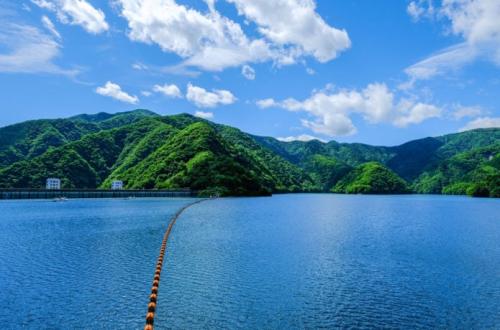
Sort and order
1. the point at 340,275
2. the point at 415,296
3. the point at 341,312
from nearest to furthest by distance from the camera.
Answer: the point at 341,312 → the point at 415,296 → the point at 340,275

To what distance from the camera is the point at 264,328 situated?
23984 mm

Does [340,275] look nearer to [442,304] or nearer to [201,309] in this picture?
[442,304]

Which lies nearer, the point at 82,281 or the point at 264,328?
the point at 264,328

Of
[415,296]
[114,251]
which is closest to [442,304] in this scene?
[415,296]

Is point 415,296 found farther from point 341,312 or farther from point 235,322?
point 235,322

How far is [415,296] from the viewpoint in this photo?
3086 centimetres

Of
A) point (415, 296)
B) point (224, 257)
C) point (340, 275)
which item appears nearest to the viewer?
point (415, 296)

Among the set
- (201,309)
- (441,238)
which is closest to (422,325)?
(201,309)

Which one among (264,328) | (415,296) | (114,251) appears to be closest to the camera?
(264,328)

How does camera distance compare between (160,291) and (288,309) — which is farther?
(160,291)

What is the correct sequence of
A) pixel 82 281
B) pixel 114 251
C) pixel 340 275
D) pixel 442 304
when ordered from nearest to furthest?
pixel 442 304, pixel 82 281, pixel 340 275, pixel 114 251

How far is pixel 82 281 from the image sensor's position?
34.0 meters

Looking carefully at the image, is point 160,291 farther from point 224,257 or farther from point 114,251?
point 114,251

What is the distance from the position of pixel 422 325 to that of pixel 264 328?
1048 centimetres
